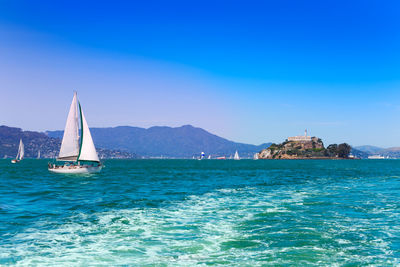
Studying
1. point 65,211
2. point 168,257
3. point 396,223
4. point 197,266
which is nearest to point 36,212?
point 65,211

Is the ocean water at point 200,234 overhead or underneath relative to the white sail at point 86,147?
underneath

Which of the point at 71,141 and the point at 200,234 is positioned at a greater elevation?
the point at 71,141

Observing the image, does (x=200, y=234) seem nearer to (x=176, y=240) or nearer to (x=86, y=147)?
(x=176, y=240)

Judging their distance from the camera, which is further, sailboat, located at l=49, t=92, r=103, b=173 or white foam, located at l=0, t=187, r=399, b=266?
sailboat, located at l=49, t=92, r=103, b=173

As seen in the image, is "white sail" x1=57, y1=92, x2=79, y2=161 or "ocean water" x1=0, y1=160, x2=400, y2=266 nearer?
"ocean water" x1=0, y1=160, x2=400, y2=266

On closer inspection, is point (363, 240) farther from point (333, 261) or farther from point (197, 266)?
point (197, 266)

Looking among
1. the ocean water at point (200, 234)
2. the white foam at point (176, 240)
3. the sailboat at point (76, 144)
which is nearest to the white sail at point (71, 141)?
the sailboat at point (76, 144)

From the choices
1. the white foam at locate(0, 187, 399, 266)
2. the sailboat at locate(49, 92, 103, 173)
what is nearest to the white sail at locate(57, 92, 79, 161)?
the sailboat at locate(49, 92, 103, 173)

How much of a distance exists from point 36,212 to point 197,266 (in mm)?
19180

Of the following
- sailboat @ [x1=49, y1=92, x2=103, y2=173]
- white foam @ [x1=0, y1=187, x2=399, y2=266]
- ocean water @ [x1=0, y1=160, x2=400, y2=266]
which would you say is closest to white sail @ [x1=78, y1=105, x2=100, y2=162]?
sailboat @ [x1=49, y1=92, x2=103, y2=173]

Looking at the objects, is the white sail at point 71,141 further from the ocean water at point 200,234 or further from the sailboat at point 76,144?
the ocean water at point 200,234

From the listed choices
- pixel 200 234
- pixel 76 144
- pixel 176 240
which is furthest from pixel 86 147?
pixel 176 240

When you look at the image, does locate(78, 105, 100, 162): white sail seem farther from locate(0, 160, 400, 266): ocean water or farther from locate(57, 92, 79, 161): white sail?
locate(0, 160, 400, 266): ocean water

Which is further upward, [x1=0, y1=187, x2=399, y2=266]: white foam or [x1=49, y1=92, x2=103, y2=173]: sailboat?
[x1=49, y1=92, x2=103, y2=173]: sailboat
